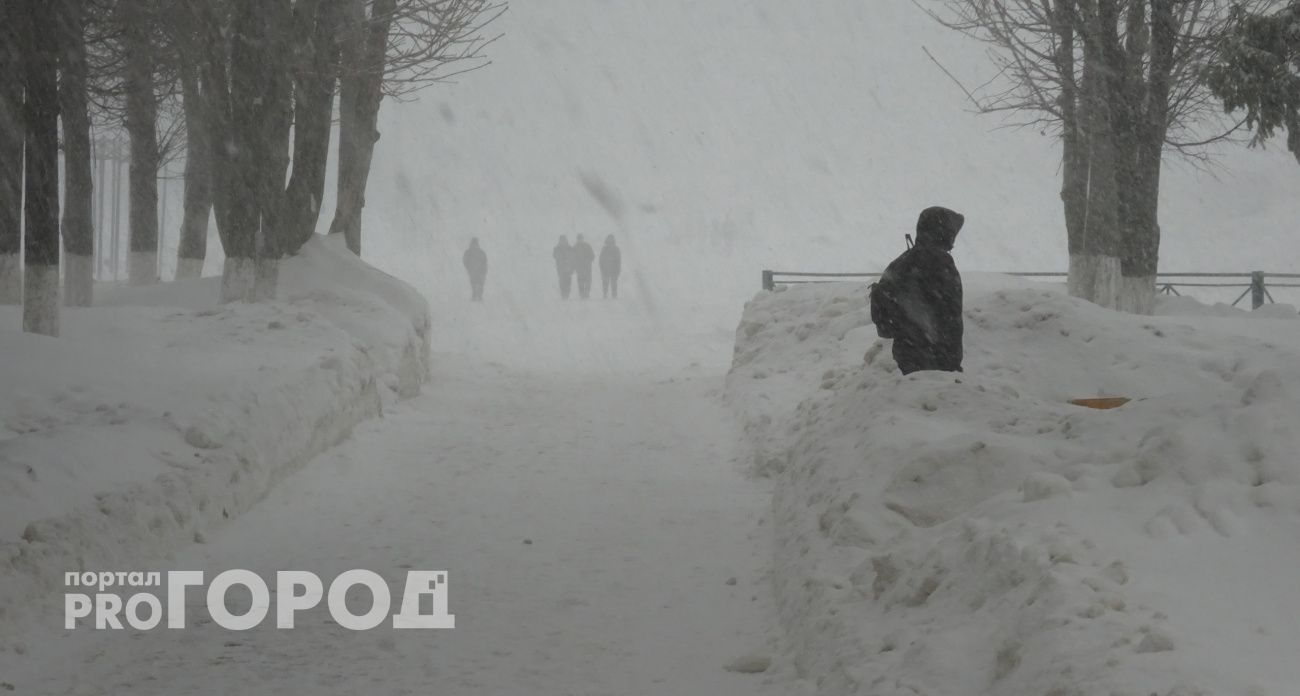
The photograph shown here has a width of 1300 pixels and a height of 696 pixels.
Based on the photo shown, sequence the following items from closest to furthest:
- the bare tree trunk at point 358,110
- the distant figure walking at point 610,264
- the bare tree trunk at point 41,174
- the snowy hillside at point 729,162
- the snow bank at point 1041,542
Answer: the snow bank at point 1041,542
the bare tree trunk at point 41,174
the bare tree trunk at point 358,110
the distant figure walking at point 610,264
the snowy hillside at point 729,162

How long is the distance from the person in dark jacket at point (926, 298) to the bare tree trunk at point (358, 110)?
9.47 metres

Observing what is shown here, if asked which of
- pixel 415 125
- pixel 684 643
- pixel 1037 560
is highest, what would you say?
A: pixel 415 125

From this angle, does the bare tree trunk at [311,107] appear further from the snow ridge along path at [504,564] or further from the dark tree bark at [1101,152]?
the dark tree bark at [1101,152]

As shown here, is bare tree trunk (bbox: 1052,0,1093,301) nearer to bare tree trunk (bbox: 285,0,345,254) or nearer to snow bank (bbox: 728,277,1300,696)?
snow bank (bbox: 728,277,1300,696)

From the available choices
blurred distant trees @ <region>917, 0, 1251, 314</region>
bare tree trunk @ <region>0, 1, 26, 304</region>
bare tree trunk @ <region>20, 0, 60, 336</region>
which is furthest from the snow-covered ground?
blurred distant trees @ <region>917, 0, 1251, 314</region>

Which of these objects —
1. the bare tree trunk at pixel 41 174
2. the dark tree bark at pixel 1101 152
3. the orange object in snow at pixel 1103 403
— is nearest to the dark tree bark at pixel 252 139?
the bare tree trunk at pixel 41 174

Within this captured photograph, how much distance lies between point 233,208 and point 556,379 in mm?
5556

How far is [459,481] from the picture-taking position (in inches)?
351

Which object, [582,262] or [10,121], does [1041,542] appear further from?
[582,262]

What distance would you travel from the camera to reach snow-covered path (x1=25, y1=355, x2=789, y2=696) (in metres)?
4.83

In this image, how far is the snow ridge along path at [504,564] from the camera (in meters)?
4.82

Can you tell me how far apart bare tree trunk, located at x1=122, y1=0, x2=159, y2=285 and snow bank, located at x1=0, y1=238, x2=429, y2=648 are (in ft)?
14.9

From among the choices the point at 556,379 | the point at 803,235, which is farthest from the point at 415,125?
the point at 556,379

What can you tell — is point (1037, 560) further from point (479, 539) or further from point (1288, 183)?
point (1288, 183)
